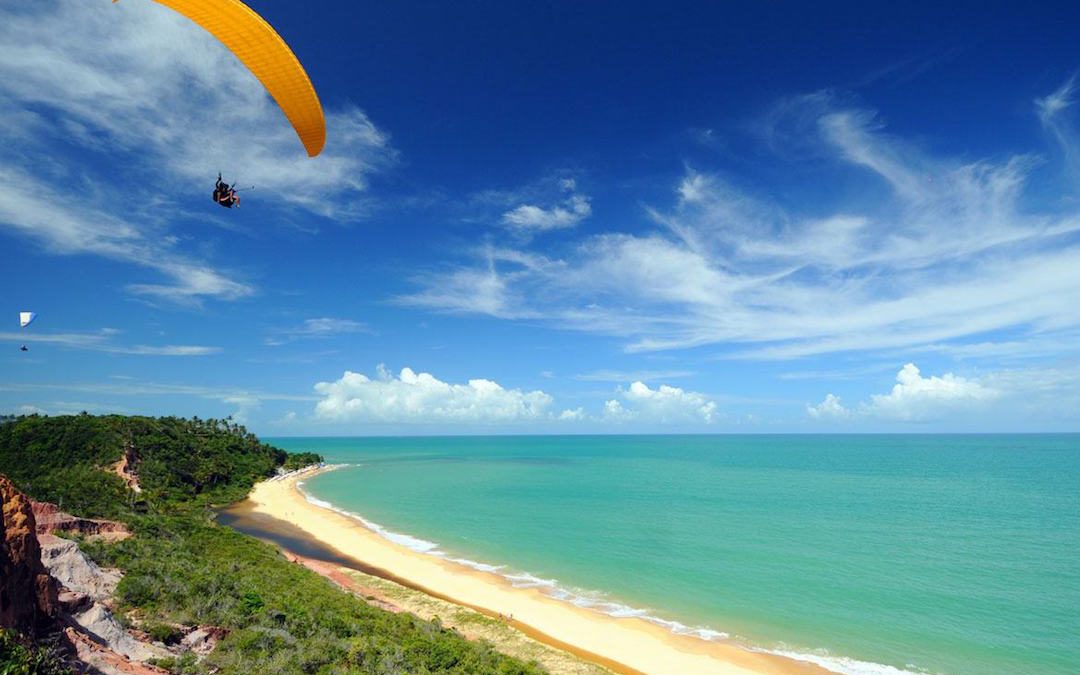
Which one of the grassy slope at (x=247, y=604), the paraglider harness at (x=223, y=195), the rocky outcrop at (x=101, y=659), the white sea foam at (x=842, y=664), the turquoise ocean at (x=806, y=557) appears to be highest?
the paraglider harness at (x=223, y=195)

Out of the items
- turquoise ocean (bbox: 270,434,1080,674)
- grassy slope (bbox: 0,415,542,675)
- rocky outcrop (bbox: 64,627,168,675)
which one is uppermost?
rocky outcrop (bbox: 64,627,168,675)

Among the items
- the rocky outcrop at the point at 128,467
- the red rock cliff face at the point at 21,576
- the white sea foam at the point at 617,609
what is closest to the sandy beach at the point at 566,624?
the white sea foam at the point at 617,609

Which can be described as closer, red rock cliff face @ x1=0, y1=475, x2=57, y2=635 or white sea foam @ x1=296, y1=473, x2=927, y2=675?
red rock cliff face @ x1=0, y1=475, x2=57, y2=635

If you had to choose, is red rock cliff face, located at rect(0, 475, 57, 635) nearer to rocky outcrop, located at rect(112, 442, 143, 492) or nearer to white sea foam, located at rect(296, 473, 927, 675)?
white sea foam, located at rect(296, 473, 927, 675)

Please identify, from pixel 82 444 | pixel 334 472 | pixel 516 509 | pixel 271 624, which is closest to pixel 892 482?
pixel 516 509

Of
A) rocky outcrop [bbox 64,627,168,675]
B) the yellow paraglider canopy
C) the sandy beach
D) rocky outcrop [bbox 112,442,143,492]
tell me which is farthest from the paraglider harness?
rocky outcrop [bbox 112,442,143,492]

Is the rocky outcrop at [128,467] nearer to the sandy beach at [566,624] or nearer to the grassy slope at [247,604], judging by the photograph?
the grassy slope at [247,604]

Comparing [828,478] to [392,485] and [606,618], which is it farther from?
[606,618]
